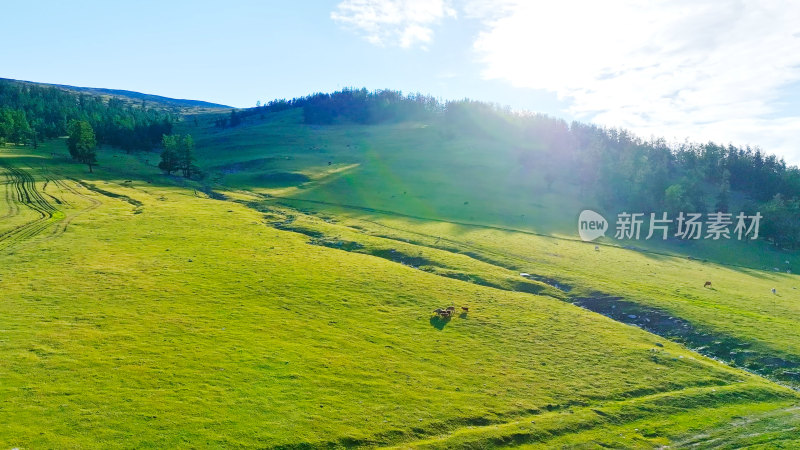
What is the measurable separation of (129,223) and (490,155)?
138702 mm

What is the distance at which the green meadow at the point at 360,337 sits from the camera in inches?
1067

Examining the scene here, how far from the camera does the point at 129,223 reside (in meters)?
69.8

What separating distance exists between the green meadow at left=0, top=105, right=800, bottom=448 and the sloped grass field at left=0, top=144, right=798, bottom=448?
17cm

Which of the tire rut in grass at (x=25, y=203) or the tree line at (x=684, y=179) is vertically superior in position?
the tree line at (x=684, y=179)

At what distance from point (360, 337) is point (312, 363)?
6.21 meters

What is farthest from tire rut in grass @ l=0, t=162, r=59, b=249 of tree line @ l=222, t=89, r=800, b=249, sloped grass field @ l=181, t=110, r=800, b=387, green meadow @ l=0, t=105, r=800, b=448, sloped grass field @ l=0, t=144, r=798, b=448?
tree line @ l=222, t=89, r=800, b=249

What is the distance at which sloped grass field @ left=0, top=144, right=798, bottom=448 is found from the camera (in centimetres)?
2623

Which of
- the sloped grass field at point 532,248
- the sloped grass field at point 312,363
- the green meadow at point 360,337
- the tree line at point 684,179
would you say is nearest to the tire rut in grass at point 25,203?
the green meadow at point 360,337

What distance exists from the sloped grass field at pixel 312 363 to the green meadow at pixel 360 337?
17 centimetres

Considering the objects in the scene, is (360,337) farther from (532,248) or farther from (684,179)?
(684,179)

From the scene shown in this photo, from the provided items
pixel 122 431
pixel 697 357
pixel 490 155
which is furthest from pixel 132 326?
pixel 490 155

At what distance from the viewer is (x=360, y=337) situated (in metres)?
38.9

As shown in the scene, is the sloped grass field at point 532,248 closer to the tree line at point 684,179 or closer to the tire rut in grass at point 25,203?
the tree line at point 684,179

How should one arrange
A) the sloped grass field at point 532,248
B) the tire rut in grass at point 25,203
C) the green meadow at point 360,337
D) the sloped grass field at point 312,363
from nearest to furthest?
the sloped grass field at point 312,363, the green meadow at point 360,337, the sloped grass field at point 532,248, the tire rut in grass at point 25,203
